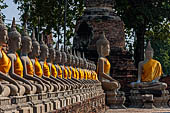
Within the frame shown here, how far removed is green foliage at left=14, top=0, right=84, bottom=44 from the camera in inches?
1123

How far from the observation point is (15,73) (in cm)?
659

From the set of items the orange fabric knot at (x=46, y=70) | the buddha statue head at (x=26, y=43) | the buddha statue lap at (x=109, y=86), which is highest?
the buddha statue head at (x=26, y=43)

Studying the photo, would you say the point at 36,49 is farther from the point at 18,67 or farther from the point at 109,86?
the point at 109,86

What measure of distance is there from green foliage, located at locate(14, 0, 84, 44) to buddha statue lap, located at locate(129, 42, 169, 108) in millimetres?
10093

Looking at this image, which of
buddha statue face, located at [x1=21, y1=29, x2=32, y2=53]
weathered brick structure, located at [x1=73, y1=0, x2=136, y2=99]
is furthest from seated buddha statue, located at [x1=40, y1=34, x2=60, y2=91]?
weathered brick structure, located at [x1=73, y1=0, x2=136, y2=99]

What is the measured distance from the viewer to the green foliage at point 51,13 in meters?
28.5

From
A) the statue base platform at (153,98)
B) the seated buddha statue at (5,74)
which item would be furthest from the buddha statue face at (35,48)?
the statue base platform at (153,98)

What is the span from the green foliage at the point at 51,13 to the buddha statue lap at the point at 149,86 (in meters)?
10.1

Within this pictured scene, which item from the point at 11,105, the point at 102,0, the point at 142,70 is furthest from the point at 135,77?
the point at 11,105

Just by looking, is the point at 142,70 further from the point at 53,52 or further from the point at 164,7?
the point at 53,52

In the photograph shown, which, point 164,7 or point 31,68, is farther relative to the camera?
point 164,7

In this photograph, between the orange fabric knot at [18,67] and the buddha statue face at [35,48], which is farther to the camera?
the buddha statue face at [35,48]

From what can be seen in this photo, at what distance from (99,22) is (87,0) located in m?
1.43

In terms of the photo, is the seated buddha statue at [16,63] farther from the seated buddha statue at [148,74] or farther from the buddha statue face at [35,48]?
the seated buddha statue at [148,74]
